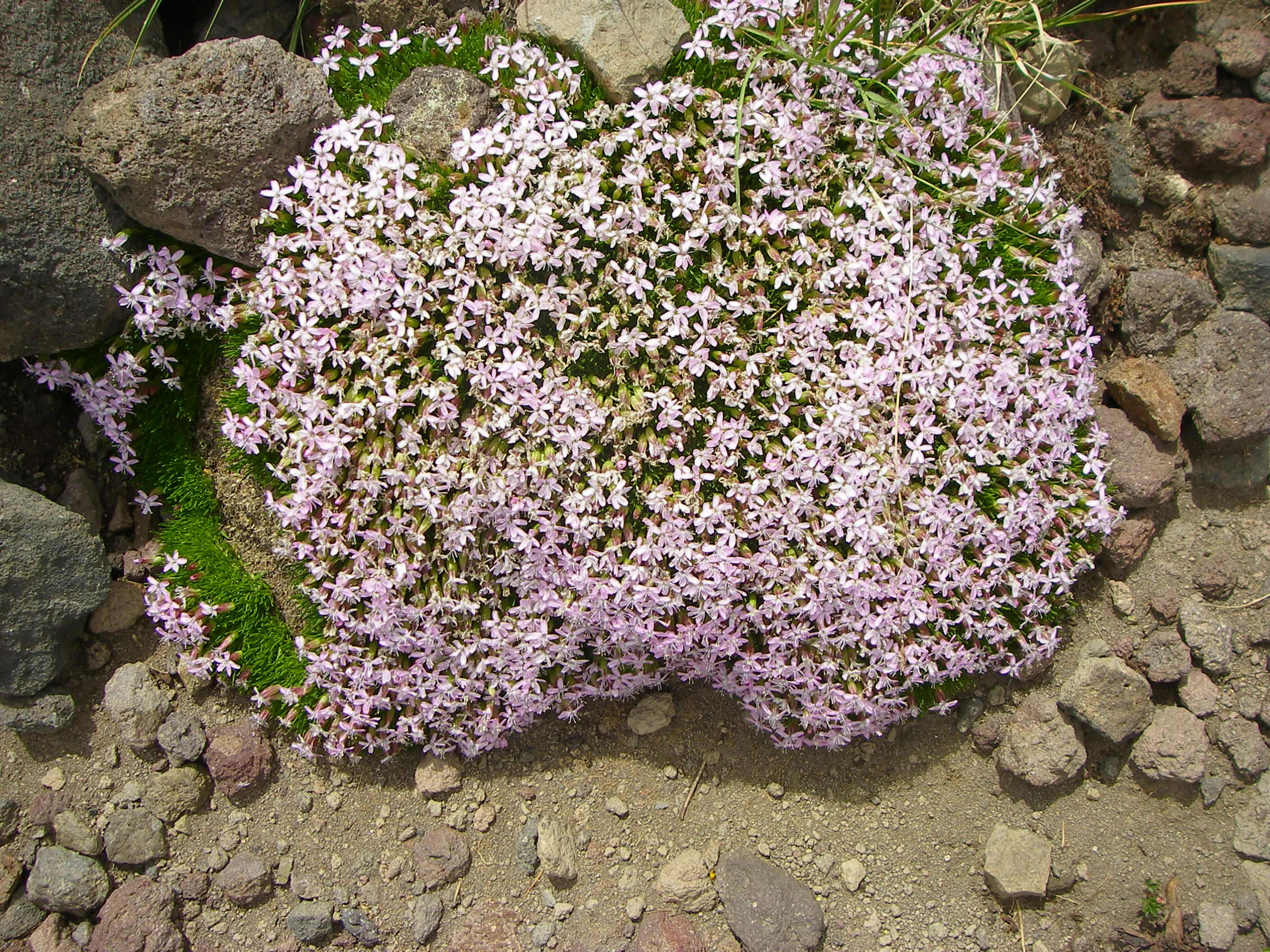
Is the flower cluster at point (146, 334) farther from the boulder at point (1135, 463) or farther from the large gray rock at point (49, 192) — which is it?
the boulder at point (1135, 463)

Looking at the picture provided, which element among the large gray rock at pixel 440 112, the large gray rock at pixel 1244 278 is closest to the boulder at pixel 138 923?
the large gray rock at pixel 440 112

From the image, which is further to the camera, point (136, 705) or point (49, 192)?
point (136, 705)

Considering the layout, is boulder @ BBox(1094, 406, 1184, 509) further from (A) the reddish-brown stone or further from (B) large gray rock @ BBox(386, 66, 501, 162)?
(A) the reddish-brown stone

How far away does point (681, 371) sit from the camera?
4414 millimetres

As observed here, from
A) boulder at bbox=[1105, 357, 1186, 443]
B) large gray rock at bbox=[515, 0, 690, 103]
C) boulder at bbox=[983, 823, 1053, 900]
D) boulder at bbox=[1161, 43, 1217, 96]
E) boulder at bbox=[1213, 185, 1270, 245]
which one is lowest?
boulder at bbox=[983, 823, 1053, 900]

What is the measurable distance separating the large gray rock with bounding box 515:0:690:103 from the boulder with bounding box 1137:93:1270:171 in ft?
10.9

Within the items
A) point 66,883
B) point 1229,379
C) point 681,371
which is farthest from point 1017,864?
point 66,883

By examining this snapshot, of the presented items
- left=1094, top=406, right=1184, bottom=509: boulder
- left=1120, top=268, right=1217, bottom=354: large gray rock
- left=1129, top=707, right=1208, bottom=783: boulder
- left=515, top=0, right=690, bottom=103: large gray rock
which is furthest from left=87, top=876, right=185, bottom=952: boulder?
left=1120, top=268, right=1217, bottom=354: large gray rock

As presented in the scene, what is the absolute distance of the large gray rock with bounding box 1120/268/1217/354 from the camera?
527cm

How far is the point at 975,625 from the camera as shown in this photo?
474 cm

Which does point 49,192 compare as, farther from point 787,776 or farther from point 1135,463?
point 1135,463

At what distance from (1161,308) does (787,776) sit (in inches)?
147

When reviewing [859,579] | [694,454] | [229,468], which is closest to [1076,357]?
[859,579]

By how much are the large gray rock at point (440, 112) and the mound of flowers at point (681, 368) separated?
0.30ft
